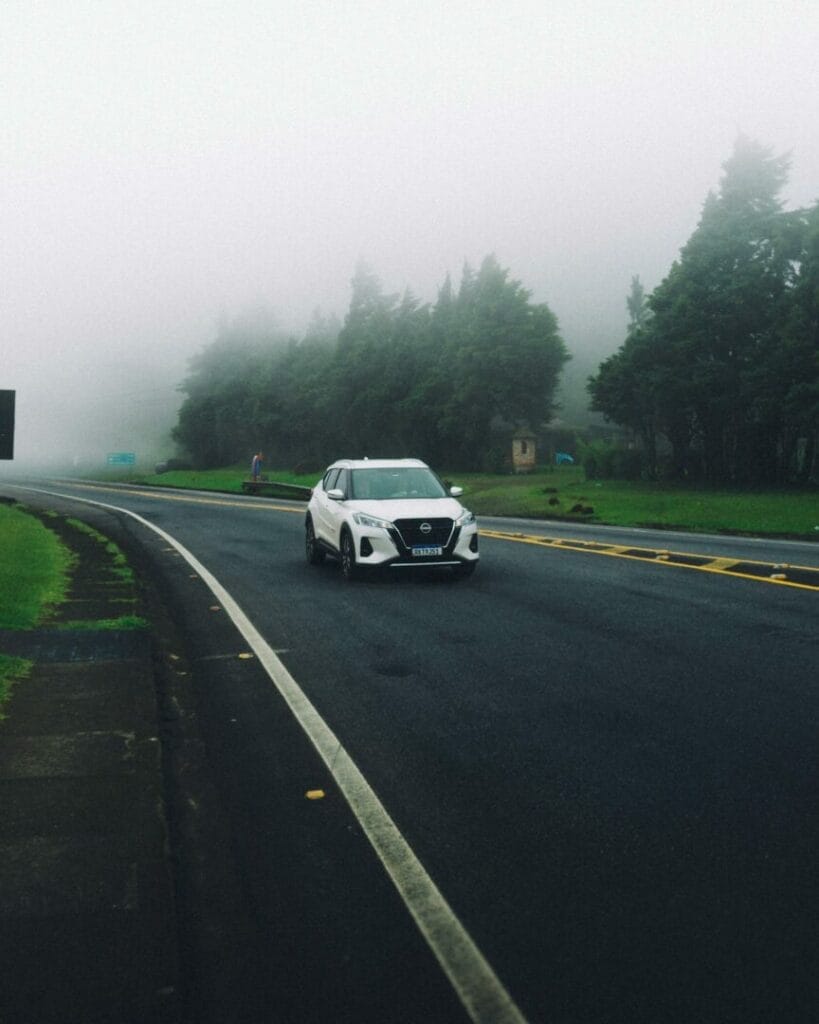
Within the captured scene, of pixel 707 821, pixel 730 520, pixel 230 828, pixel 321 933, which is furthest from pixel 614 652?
pixel 730 520

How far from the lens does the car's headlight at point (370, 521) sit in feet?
46.1

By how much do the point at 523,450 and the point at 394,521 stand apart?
6654 cm

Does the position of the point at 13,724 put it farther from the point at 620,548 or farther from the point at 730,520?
the point at 730,520

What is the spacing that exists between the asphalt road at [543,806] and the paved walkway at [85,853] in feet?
1.17

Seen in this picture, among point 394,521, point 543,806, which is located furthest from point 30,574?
point 543,806

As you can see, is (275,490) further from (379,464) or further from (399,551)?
(399,551)

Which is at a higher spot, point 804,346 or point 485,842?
point 804,346

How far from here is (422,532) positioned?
14086 mm

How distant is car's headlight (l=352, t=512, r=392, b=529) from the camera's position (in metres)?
14.1

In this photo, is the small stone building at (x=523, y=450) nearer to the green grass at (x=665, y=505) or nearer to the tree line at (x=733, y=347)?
the tree line at (x=733, y=347)

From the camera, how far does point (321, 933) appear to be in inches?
141

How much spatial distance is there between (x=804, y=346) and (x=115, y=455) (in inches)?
3332

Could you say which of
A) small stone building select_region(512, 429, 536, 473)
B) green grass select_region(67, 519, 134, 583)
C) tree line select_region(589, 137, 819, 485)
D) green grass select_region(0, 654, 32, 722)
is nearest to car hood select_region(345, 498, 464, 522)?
green grass select_region(67, 519, 134, 583)

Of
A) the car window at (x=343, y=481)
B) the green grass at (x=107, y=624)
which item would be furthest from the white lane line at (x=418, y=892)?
the car window at (x=343, y=481)
